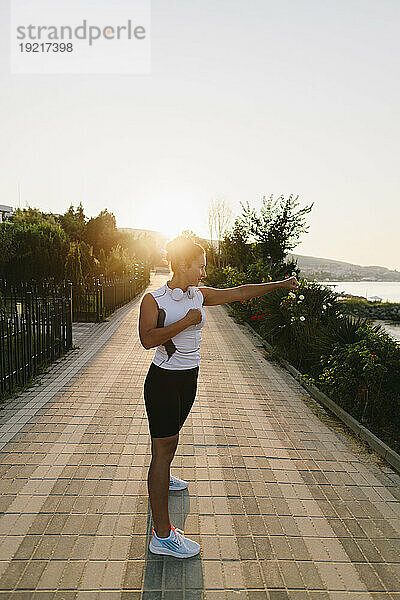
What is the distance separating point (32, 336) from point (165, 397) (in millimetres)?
4857

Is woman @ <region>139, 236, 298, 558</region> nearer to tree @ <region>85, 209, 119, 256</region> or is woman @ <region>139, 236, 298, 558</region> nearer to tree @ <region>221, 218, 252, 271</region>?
tree @ <region>221, 218, 252, 271</region>

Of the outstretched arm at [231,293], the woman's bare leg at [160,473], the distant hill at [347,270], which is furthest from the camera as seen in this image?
the distant hill at [347,270]

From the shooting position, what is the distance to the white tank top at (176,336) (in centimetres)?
256

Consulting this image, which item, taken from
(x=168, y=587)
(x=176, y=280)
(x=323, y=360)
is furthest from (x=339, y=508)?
(x=323, y=360)

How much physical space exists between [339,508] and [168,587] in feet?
4.97

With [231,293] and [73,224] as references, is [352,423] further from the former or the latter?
[73,224]

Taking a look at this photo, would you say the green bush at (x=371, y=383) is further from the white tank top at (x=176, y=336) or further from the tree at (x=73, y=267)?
the tree at (x=73, y=267)

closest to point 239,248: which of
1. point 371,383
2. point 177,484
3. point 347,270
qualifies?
point 371,383

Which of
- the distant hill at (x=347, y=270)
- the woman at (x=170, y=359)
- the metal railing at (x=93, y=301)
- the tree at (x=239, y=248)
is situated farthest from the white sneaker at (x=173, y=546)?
the distant hill at (x=347, y=270)

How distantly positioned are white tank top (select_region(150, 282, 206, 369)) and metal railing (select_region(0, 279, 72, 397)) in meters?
3.71

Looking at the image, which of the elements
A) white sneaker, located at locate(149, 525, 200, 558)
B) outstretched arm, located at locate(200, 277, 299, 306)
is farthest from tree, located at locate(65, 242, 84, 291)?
white sneaker, located at locate(149, 525, 200, 558)

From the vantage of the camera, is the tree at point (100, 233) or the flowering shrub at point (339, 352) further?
the tree at point (100, 233)

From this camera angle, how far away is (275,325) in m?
10.1

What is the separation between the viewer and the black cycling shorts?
261 centimetres
